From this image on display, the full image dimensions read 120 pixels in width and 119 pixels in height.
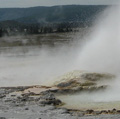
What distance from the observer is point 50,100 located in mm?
15172

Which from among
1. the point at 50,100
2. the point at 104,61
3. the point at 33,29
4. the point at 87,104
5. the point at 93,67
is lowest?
the point at 87,104

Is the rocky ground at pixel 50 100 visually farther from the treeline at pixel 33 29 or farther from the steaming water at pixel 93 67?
the treeline at pixel 33 29

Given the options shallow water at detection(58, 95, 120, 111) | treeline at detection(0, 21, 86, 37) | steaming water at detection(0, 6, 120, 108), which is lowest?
shallow water at detection(58, 95, 120, 111)

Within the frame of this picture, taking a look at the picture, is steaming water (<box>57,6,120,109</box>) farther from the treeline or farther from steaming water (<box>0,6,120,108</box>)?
the treeline

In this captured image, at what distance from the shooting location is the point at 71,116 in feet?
42.1

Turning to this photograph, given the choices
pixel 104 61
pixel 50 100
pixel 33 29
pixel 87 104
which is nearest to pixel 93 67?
pixel 104 61

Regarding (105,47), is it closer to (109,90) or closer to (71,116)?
(109,90)

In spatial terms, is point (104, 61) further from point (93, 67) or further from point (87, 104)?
point (87, 104)

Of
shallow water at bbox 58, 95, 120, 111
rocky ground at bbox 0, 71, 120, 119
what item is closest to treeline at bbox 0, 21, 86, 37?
rocky ground at bbox 0, 71, 120, 119

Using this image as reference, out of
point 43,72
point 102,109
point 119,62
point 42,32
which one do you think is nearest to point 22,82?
point 43,72

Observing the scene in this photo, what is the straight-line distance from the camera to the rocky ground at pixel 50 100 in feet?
42.5

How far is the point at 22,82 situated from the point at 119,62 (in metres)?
6.62

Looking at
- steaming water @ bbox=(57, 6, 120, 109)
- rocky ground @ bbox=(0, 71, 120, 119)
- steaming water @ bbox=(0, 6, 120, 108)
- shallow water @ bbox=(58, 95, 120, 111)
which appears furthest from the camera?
steaming water @ bbox=(0, 6, 120, 108)

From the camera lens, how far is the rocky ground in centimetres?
1297
